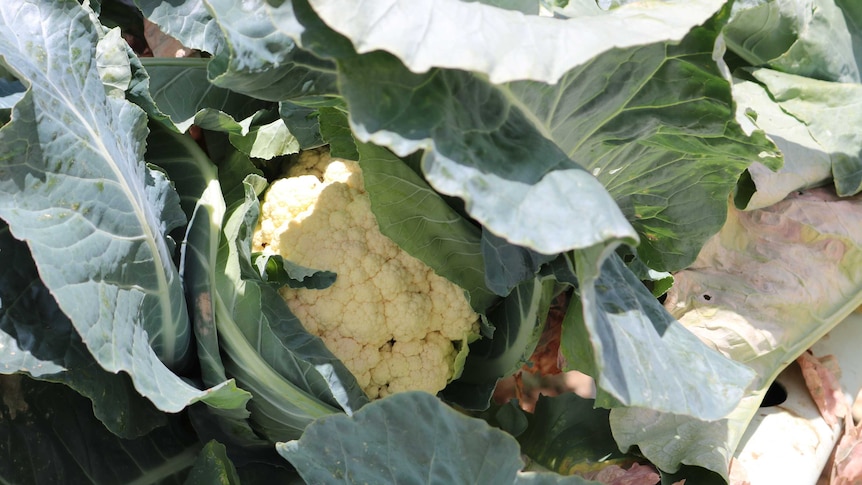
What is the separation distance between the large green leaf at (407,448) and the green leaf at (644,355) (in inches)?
6.4

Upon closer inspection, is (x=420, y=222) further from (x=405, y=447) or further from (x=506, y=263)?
Answer: (x=405, y=447)

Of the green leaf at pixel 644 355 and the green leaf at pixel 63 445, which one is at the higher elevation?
the green leaf at pixel 644 355

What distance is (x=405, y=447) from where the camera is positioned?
1035 millimetres

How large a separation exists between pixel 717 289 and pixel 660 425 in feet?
0.95

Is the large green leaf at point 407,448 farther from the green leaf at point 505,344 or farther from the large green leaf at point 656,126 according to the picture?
the large green leaf at point 656,126

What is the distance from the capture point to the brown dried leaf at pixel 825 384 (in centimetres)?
145

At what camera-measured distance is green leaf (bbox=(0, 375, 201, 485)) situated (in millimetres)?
1117

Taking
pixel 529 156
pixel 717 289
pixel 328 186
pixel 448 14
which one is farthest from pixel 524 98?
pixel 717 289

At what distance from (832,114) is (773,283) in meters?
0.31

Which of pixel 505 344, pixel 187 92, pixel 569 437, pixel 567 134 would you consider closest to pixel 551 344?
pixel 569 437

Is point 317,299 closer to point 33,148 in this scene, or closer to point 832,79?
point 33,148

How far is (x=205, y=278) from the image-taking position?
3.68 ft

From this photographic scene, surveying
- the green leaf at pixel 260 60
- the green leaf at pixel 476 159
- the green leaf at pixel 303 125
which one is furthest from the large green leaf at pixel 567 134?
the green leaf at pixel 303 125

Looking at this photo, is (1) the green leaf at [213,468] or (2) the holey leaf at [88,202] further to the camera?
(1) the green leaf at [213,468]
